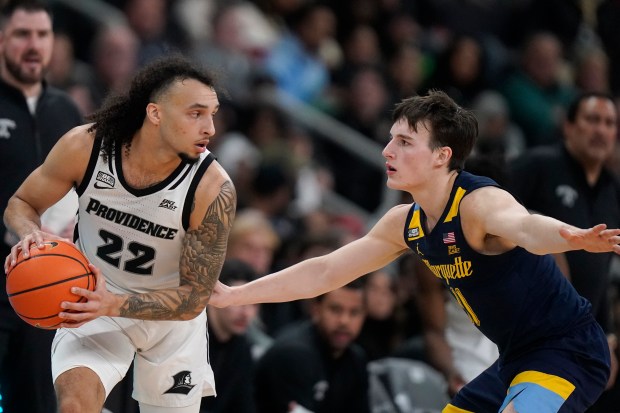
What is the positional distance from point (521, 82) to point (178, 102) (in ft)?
32.0

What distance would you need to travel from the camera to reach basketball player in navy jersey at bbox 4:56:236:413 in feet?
19.8

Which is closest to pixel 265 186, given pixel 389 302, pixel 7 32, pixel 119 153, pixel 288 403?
pixel 389 302

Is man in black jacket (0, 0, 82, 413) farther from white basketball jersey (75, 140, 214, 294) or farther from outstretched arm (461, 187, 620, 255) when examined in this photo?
outstretched arm (461, 187, 620, 255)

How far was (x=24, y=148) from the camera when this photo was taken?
720 centimetres

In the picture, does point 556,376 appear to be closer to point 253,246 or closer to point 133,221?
point 133,221

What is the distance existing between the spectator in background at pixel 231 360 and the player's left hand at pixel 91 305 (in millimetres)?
2221

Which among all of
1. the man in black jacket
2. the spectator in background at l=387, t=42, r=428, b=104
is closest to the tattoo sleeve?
the man in black jacket

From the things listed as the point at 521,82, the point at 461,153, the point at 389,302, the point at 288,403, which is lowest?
the point at 288,403

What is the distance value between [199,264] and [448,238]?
1323 millimetres

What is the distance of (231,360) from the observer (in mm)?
7973

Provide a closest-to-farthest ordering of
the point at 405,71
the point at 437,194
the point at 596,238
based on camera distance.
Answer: the point at 596,238, the point at 437,194, the point at 405,71

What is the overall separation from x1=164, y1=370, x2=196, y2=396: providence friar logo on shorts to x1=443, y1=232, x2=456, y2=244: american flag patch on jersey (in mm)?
1653

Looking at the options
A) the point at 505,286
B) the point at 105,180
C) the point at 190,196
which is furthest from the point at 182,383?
the point at 505,286

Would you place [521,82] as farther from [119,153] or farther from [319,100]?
[119,153]
